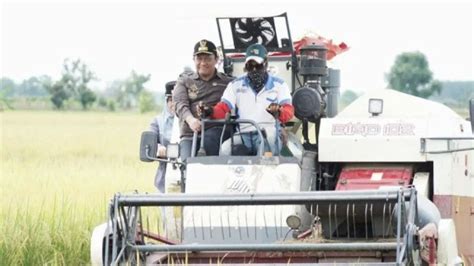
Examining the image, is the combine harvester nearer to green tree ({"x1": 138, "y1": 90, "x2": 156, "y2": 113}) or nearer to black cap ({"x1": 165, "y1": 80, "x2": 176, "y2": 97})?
black cap ({"x1": 165, "y1": 80, "x2": 176, "y2": 97})

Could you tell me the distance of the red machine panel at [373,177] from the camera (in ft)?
34.9

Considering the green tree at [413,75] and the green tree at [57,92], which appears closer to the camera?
the green tree at [413,75]

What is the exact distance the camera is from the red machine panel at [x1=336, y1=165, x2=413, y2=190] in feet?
34.9

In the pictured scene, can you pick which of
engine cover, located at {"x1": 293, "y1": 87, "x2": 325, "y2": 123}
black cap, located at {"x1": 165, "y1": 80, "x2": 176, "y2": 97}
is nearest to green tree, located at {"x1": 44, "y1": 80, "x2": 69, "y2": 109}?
black cap, located at {"x1": 165, "y1": 80, "x2": 176, "y2": 97}

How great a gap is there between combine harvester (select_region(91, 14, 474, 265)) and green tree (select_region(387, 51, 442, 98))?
2684 inches

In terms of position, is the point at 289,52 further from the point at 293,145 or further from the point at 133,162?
the point at 133,162

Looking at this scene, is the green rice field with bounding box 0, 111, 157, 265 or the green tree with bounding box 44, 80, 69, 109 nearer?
the green rice field with bounding box 0, 111, 157, 265

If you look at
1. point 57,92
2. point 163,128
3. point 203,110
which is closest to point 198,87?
point 203,110

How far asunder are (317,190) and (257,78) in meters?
0.96

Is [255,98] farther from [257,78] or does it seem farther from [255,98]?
[257,78]

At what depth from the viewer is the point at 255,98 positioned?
11.0 metres

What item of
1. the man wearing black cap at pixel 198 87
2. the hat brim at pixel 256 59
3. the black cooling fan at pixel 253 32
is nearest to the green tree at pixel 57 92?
the black cooling fan at pixel 253 32

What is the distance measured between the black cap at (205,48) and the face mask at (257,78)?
0.61 meters

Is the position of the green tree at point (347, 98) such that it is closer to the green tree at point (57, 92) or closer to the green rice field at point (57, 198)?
the green tree at point (57, 92)
